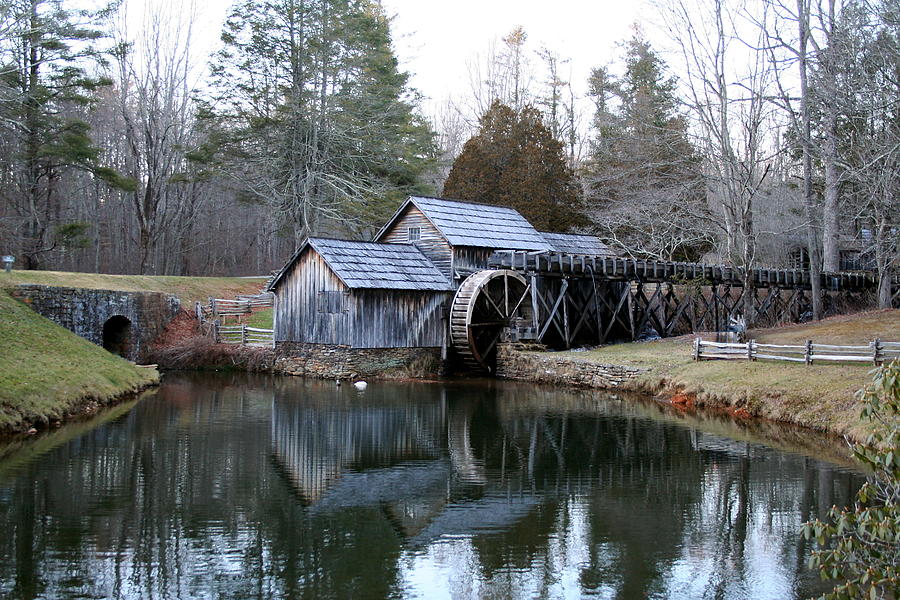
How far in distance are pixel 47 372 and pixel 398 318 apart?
37.0 ft

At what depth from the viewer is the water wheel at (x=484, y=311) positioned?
2586cm

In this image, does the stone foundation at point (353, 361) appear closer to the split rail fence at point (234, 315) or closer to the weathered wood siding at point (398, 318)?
the weathered wood siding at point (398, 318)

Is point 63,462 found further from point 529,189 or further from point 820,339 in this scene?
point 529,189

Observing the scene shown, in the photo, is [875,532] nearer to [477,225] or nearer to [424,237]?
[424,237]

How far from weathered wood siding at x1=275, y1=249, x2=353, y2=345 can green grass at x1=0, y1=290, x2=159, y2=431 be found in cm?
521

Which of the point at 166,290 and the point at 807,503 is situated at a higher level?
the point at 166,290

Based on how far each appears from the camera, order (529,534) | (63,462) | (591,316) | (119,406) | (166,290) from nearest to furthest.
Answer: (529,534), (63,462), (119,406), (591,316), (166,290)

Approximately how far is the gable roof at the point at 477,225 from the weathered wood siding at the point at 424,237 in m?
0.27

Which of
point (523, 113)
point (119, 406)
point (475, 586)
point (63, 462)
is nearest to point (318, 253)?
point (119, 406)

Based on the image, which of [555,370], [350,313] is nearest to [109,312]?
[350,313]

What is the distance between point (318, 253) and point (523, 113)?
16315 millimetres

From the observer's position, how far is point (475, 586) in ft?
24.7

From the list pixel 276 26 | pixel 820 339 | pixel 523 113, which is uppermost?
pixel 276 26

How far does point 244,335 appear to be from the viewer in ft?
95.1
